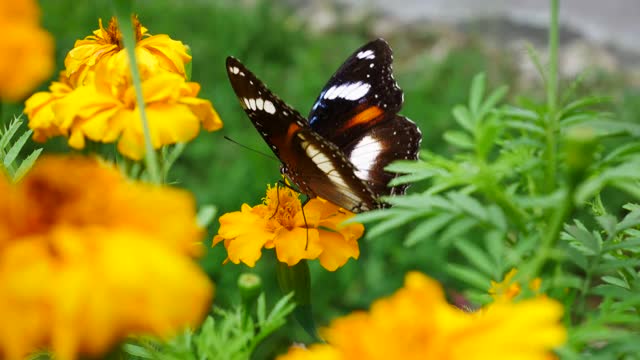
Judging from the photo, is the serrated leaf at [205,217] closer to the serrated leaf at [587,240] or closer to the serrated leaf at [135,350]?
the serrated leaf at [135,350]

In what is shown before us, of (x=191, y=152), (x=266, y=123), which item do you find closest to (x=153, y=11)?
(x=191, y=152)

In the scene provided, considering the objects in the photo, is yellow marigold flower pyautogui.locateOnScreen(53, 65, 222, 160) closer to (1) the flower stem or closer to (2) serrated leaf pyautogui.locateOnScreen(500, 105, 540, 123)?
(1) the flower stem

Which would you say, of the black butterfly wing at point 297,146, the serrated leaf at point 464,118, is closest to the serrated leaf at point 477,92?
the serrated leaf at point 464,118

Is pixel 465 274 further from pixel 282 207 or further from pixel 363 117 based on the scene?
pixel 363 117

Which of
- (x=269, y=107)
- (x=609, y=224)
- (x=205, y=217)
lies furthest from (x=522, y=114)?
(x=269, y=107)

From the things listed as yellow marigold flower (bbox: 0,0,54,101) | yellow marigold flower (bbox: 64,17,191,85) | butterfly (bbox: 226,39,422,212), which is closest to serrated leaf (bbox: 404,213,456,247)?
yellow marigold flower (bbox: 0,0,54,101)

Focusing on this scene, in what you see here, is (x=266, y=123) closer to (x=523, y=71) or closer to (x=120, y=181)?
(x=120, y=181)
